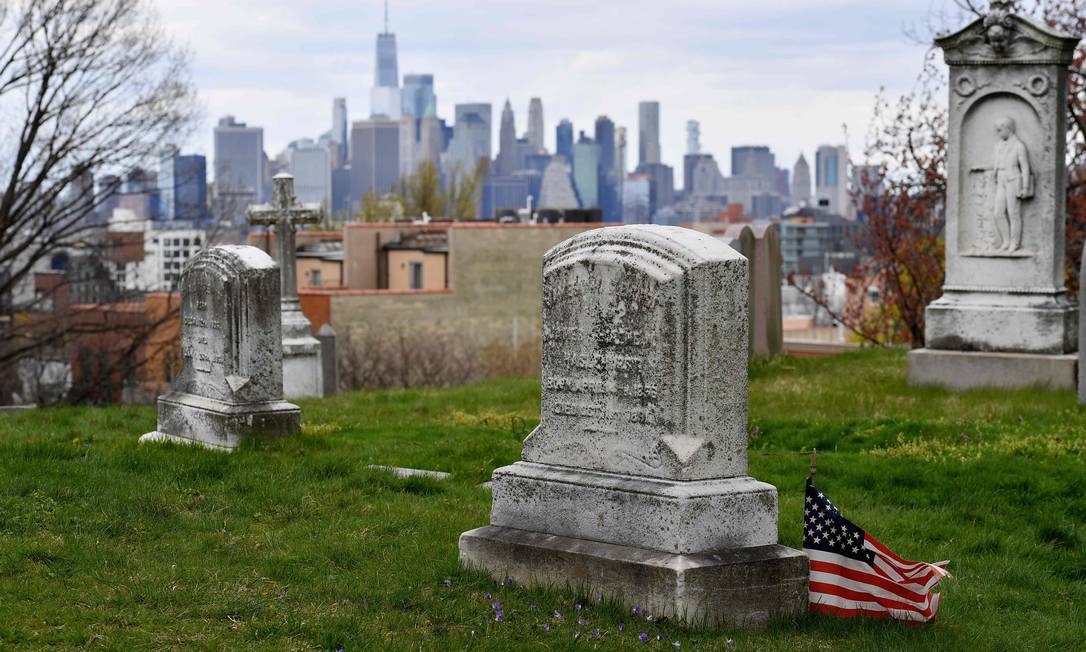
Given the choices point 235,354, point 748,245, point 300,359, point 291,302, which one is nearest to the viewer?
point 235,354


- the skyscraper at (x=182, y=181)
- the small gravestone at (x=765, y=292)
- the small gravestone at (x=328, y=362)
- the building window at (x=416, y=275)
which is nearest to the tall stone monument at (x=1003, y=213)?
the small gravestone at (x=765, y=292)

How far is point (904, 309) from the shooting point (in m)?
25.9

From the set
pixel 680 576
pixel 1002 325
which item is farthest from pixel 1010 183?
pixel 680 576

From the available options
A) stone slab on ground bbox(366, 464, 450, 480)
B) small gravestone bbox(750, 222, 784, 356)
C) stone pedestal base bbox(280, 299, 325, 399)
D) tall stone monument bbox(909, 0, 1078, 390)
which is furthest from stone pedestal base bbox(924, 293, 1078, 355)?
stone pedestal base bbox(280, 299, 325, 399)

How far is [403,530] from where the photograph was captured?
27.1 ft

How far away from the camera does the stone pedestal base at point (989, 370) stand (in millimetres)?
14117

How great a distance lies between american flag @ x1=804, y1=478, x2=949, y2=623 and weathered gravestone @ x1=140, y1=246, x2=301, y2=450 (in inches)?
221

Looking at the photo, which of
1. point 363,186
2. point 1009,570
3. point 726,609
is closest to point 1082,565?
point 1009,570

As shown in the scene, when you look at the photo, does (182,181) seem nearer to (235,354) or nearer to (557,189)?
(235,354)

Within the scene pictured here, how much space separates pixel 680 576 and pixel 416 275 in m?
60.7

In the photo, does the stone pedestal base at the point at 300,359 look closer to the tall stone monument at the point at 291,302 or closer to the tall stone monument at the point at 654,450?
the tall stone monument at the point at 291,302

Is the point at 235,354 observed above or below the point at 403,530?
above

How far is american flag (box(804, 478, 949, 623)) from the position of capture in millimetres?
6738

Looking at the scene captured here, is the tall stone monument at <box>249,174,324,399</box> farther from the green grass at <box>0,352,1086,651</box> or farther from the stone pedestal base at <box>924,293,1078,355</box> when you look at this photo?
the stone pedestal base at <box>924,293,1078,355</box>
